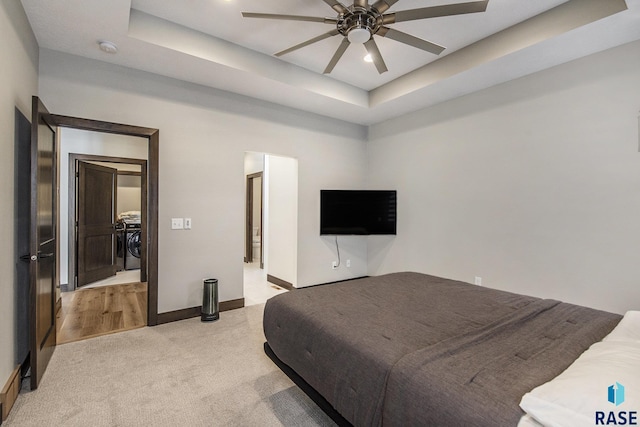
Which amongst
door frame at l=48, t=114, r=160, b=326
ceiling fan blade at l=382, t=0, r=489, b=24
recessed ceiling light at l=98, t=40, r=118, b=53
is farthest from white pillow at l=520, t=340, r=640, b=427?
recessed ceiling light at l=98, t=40, r=118, b=53

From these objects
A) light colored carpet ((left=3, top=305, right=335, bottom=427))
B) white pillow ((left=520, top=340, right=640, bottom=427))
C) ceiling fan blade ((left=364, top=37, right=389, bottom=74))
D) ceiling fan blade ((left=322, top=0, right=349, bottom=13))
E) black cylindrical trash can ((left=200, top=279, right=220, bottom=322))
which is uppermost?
ceiling fan blade ((left=322, top=0, right=349, bottom=13))

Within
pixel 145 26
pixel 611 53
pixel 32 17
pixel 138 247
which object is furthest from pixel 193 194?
pixel 611 53

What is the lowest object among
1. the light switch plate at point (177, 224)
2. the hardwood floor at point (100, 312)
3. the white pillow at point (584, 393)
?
the hardwood floor at point (100, 312)

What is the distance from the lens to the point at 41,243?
227 centimetres

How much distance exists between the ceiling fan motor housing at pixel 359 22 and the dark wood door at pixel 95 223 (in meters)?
4.65

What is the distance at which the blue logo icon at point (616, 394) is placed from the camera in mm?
856

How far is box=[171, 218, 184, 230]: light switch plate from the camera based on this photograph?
3.41 meters

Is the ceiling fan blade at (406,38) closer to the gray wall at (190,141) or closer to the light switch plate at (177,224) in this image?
the gray wall at (190,141)

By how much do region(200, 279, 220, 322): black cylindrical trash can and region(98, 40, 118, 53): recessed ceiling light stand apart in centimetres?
250

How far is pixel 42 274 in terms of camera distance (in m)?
2.32

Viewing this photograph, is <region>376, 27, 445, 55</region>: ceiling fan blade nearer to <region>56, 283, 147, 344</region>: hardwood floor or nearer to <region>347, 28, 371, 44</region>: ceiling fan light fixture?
<region>347, 28, 371, 44</region>: ceiling fan light fixture

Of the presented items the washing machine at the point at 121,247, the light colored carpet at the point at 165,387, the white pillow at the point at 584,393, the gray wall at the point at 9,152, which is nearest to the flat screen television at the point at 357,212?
the light colored carpet at the point at 165,387

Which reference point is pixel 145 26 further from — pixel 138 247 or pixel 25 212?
pixel 138 247

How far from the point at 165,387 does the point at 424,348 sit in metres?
1.94
